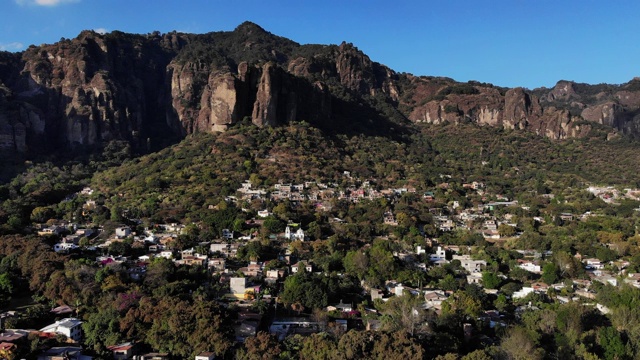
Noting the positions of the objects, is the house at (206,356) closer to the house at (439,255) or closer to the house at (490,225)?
the house at (439,255)

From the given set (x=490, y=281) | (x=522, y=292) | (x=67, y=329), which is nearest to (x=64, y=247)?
(x=67, y=329)

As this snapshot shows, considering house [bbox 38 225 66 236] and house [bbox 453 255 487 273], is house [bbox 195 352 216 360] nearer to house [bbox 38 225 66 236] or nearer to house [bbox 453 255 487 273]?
house [bbox 453 255 487 273]

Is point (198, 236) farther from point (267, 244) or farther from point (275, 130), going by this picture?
point (275, 130)

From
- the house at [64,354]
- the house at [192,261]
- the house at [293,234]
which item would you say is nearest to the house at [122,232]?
the house at [192,261]

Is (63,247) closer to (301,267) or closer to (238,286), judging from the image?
(238,286)

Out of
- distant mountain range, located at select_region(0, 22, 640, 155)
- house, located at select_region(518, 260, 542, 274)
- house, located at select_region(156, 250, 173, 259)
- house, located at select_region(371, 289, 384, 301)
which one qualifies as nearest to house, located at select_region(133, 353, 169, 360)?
house, located at select_region(371, 289, 384, 301)

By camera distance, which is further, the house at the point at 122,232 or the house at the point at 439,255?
the house at the point at 122,232

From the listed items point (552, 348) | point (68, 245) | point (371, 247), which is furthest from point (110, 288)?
point (552, 348)

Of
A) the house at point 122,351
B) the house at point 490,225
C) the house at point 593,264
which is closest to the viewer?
the house at point 122,351
